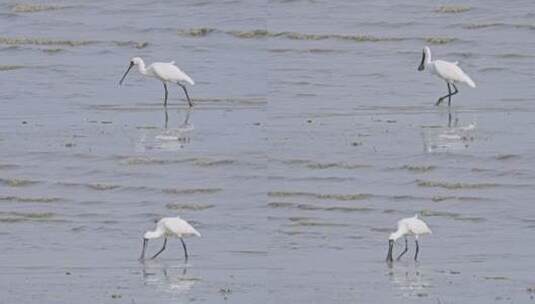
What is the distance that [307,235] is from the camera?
1426cm

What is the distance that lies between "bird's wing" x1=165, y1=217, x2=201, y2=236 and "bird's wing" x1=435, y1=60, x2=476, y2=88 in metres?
7.06

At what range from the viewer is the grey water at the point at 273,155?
476 inches

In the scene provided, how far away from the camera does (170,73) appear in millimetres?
20641

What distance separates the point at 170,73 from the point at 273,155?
144 inches

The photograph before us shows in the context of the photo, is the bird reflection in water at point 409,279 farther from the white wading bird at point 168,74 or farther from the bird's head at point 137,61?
the bird's head at point 137,61

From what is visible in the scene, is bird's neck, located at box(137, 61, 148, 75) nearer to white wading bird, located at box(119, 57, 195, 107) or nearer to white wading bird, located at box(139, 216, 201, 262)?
white wading bird, located at box(119, 57, 195, 107)

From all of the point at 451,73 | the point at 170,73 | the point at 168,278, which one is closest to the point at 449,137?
the point at 451,73

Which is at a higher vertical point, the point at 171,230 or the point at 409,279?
the point at 171,230

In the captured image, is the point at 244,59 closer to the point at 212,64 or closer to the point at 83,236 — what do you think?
the point at 212,64

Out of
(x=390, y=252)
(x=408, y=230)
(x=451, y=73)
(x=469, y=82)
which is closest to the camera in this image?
(x=390, y=252)

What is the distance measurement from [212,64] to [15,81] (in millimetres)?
2762

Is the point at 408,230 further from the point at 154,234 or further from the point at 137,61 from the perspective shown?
the point at 137,61

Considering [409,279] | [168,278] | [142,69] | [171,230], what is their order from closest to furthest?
[409,279] < [168,278] < [171,230] < [142,69]

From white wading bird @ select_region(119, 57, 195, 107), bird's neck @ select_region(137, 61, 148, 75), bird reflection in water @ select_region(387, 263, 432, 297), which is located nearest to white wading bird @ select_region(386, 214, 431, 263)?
bird reflection in water @ select_region(387, 263, 432, 297)
